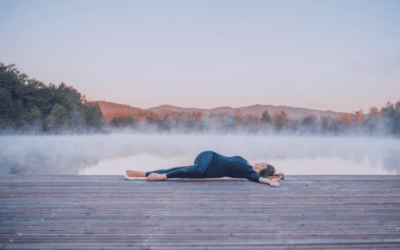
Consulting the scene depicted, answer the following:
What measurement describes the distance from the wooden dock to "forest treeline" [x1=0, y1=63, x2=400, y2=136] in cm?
2428

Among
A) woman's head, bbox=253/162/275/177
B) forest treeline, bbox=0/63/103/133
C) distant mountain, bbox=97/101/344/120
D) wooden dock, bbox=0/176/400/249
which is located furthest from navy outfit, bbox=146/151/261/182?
distant mountain, bbox=97/101/344/120

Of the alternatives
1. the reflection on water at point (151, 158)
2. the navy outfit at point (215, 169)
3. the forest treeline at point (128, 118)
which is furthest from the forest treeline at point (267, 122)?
the navy outfit at point (215, 169)

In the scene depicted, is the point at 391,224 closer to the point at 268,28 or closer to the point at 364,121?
the point at 268,28

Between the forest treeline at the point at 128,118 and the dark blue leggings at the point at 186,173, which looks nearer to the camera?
the dark blue leggings at the point at 186,173

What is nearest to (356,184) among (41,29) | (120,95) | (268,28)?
(268,28)

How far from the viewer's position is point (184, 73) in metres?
29.1

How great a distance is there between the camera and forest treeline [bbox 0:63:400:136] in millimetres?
21288

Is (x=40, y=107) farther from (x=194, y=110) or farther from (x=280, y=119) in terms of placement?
(x=280, y=119)

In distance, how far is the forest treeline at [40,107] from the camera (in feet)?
66.4

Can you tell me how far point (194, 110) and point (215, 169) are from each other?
34.3 metres

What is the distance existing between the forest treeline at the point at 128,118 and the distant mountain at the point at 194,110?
20 cm

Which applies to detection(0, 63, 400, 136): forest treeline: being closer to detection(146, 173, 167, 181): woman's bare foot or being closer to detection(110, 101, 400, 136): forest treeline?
detection(110, 101, 400, 136): forest treeline

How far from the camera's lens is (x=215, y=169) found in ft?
10.1

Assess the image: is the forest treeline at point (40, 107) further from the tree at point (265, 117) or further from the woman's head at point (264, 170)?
the tree at point (265, 117)
